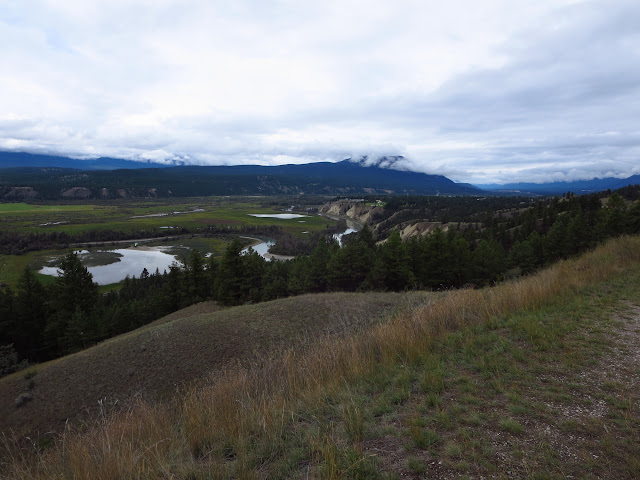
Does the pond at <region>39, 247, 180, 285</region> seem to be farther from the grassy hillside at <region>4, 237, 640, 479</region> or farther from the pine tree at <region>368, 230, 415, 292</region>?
the grassy hillside at <region>4, 237, 640, 479</region>

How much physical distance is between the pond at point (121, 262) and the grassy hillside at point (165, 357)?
5555 centimetres

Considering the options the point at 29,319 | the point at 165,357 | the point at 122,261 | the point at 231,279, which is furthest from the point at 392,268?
the point at 122,261

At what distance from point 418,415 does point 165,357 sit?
1558 centimetres

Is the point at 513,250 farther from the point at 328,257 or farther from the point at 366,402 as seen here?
the point at 366,402

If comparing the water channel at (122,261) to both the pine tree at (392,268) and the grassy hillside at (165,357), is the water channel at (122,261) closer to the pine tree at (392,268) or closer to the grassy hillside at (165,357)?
the pine tree at (392,268)

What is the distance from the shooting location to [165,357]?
631 inches

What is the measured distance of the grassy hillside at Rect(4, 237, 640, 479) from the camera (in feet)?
10.9

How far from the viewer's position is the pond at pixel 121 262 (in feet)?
230

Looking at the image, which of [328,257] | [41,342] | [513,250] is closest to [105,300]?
[41,342]

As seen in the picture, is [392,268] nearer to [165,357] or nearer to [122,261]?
[165,357]

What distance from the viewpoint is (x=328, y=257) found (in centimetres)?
3772

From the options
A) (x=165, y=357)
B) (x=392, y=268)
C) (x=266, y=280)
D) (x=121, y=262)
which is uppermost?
Answer: (x=392, y=268)

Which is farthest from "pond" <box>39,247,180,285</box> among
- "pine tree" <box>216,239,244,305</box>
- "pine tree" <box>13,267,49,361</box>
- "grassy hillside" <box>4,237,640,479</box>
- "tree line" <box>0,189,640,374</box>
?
"grassy hillside" <box>4,237,640,479</box>

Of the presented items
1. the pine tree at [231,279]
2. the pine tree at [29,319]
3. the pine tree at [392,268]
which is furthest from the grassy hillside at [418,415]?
the pine tree at [29,319]
